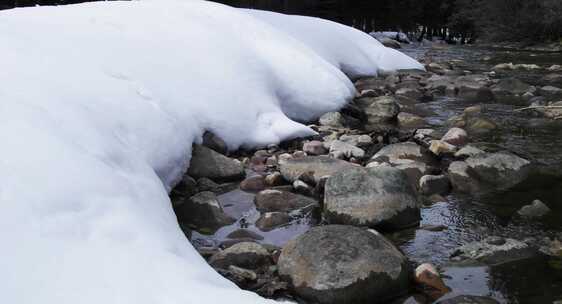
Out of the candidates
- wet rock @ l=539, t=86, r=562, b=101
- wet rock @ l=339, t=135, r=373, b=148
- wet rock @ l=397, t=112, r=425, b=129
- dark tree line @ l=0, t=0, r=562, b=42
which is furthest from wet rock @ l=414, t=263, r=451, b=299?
dark tree line @ l=0, t=0, r=562, b=42

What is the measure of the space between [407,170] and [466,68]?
9796 mm

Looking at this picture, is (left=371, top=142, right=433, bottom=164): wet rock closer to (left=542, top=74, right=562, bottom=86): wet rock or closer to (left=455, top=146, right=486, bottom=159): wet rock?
(left=455, top=146, right=486, bottom=159): wet rock

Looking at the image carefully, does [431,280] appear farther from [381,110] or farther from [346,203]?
[381,110]

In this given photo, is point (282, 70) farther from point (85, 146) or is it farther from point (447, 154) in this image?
point (85, 146)

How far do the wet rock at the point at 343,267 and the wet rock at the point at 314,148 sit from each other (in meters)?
2.38

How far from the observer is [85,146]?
9.30 feet

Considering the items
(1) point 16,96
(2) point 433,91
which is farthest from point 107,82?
(2) point 433,91

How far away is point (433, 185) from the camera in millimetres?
4512

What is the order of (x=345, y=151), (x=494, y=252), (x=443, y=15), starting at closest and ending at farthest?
(x=494, y=252)
(x=345, y=151)
(x=443, y=15)

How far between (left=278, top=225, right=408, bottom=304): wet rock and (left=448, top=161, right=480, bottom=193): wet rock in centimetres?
175

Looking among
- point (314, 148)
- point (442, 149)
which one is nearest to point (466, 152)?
point (442, 149)

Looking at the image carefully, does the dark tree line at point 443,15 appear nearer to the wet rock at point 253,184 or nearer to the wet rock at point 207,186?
the wet rock at point 207,186

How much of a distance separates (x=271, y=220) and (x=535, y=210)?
2.02m

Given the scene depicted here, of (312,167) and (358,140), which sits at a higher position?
(312,167)
